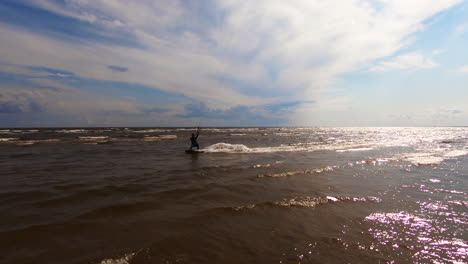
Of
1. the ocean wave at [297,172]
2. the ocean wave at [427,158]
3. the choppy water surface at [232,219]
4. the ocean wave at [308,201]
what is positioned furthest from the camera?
the ocean wave at [427,158]

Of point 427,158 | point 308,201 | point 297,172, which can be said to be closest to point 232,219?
point 308,201

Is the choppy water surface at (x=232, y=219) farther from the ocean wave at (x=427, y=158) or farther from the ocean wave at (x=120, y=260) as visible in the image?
the ocean wave at (x=427, y=158)

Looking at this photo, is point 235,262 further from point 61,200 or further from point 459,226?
point 61,200

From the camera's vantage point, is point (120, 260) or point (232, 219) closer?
point (120, 260)

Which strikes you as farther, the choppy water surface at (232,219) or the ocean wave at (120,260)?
the choppy water surface at (232,219)

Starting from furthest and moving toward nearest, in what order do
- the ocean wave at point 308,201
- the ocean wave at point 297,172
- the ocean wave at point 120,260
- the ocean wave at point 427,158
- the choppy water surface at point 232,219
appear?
the ocean wave at point 427,158 < the ocean wave at point 297,172 < the ocean wave at point 308,201 < the choppy water surface at point 232,219 < the ocean wave at point 120,260

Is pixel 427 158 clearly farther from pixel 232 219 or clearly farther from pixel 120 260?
pixel 120 260

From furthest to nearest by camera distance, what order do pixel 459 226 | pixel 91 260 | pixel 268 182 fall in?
1. pixel 268 182
2. pixel 459 226
3. pixel 91 260

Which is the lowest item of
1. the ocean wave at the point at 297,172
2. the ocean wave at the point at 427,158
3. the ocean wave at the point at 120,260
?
the ocean wave at the point at 427,158

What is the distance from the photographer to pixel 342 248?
5520 mm

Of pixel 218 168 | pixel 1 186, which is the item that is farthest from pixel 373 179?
pixel 1 186

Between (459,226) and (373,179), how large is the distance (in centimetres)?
600

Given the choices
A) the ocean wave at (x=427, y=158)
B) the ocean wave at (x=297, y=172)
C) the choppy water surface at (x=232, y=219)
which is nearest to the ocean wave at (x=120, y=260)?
the choppy water surface at (x=232, y=219)

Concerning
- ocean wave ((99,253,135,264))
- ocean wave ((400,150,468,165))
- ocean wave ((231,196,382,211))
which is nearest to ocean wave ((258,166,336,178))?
ocean wave ((231,196,382,211))
